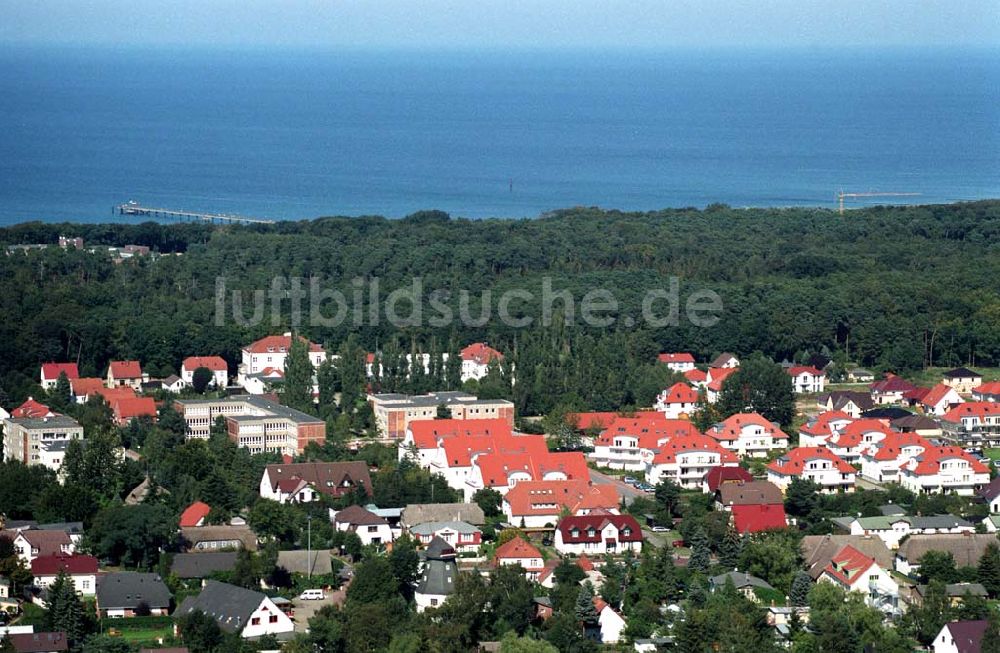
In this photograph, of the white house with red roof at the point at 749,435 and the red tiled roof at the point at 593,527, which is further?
the white house with red roof at the point at 749,435

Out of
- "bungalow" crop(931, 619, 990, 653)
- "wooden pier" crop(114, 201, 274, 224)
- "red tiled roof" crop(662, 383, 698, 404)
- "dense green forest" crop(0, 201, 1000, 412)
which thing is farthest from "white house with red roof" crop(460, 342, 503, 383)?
"wooden pier" crop(114, 201, 274, 224)

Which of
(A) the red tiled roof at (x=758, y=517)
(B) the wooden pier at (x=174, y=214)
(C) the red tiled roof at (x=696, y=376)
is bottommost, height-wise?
(A) the red tiled roof at (x=758, y=517)

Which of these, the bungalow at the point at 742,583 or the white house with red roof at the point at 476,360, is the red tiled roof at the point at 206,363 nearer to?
the white house with red roof at the point at 476,360

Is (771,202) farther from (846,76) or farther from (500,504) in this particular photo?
(846,76)

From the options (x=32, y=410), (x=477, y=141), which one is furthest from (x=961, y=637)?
(x=477, y=141)

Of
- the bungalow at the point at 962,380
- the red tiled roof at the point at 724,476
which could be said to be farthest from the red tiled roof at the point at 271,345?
the bungalow at the point at 962,380

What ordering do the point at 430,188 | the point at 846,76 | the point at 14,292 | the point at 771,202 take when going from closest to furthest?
the point at 14,292, the point at 771,202, the point at 430,188, the point at 846,76

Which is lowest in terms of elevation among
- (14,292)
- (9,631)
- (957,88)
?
(9,631)

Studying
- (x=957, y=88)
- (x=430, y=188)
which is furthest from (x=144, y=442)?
(x=957, y=88)
